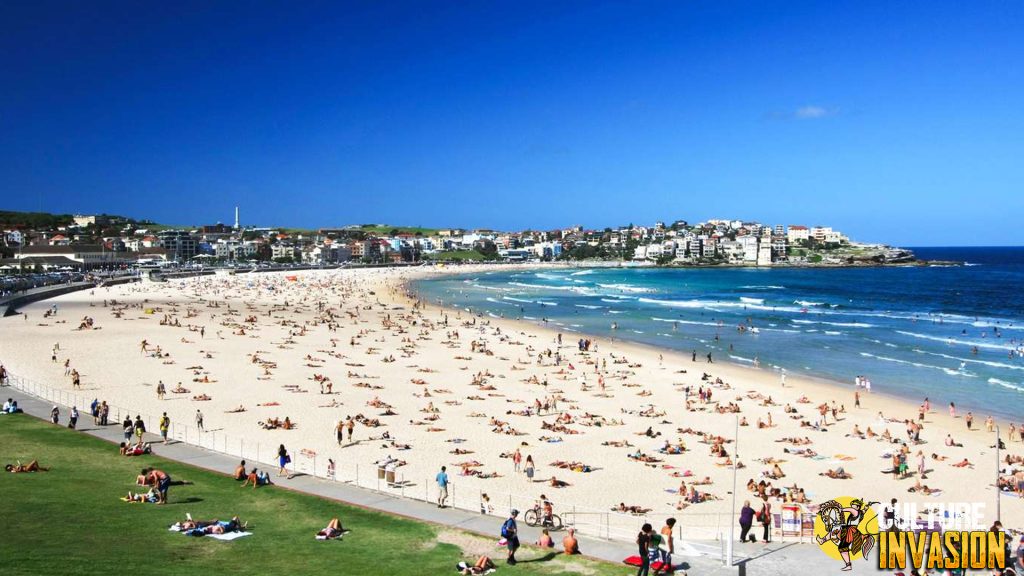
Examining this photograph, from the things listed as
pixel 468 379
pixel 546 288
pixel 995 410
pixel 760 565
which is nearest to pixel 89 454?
pixel 760 565

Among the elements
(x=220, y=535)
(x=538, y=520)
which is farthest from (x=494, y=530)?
(x=220, y=535)

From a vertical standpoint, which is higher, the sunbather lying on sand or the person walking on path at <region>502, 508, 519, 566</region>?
the person walking on path at <region>502, 508, 519, 566</region>

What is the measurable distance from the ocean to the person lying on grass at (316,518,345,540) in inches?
915

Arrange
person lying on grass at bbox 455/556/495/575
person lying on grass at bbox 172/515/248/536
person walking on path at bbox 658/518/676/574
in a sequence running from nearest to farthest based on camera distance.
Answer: person walking on path at bbox 658/518/676/574, person lying on grass at bbox 455/556/495/575, person lying on grass at bbox 172/515/248/536

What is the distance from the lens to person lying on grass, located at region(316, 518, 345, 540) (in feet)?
37.6

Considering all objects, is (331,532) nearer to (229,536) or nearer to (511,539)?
(229,536)

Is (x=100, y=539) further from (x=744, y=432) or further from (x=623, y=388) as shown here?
(x=623, y=388)

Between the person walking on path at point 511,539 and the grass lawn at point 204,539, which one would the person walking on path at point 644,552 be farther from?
the person walking on path at point 511,539

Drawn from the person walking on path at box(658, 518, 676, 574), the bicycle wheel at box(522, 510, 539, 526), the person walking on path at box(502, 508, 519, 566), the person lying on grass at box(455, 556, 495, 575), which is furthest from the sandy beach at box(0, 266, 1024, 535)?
the person lying on grass at box(455, 556, 495, 575)

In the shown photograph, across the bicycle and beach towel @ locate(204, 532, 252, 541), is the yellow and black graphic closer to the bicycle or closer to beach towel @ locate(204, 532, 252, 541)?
the bicycle

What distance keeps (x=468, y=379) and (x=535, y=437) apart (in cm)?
966

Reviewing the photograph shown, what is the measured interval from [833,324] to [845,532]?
46299mm

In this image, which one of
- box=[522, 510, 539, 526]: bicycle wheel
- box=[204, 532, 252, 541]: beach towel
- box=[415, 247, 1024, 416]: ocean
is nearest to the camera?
box=[204, 532, 252, 541]: beach towel

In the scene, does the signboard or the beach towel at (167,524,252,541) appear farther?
the signboard
